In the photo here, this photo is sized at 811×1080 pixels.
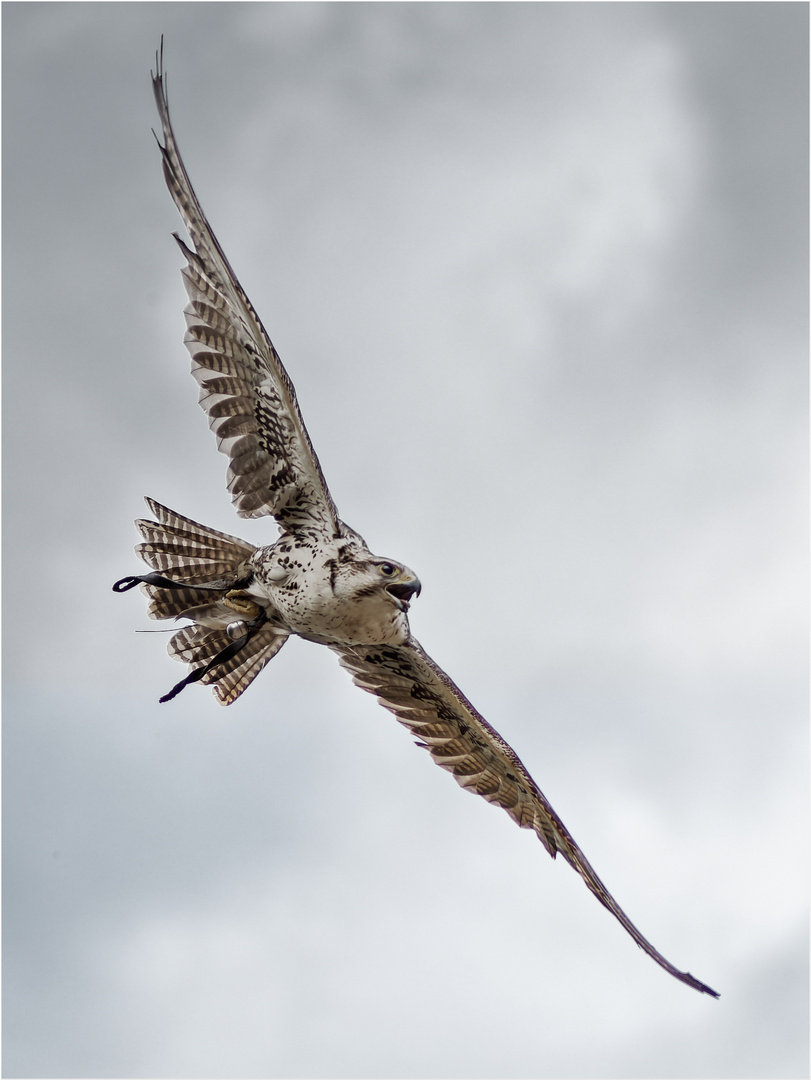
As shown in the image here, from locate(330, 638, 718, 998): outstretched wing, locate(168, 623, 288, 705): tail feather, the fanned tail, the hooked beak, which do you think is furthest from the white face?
locate(168, 623, 288, 705): tail feather

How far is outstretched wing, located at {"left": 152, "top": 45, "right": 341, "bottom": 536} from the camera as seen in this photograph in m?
10.9

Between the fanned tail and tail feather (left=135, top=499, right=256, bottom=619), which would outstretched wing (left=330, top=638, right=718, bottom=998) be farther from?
tail feather (left=135, top=499, right=256, bottom=619)

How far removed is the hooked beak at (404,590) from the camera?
10820 millimetres

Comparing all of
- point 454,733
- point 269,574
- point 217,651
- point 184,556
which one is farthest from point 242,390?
point 454,733

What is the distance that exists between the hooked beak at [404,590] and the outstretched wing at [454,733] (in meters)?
1.78

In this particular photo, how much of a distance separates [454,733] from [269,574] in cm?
329

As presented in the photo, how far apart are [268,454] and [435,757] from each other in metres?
4.10

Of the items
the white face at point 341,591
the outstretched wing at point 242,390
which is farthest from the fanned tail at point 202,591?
the outstretched wing at point 242,390

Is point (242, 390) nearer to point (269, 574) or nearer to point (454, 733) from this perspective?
point (269, 574)

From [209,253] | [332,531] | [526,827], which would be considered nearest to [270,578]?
[332,531]

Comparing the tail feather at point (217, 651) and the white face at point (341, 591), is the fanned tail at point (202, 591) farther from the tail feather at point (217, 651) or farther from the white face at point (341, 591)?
the white face at point (341, 591)

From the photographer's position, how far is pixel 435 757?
44.3ft

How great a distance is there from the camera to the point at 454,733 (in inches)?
534

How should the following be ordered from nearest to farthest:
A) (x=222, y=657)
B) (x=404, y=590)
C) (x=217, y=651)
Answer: (x=404, y=590), (x=222, y=657), (x=217, y=651)
